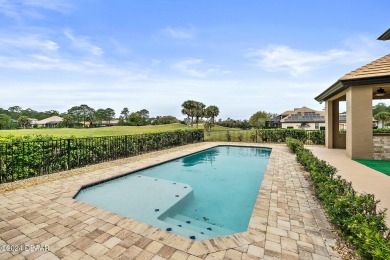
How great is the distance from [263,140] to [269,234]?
13.5 meters

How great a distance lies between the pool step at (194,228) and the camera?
130 inches

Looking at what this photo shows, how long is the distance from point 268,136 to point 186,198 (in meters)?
12.0

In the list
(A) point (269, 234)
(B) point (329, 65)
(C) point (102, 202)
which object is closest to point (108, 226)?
(C) point (102, 202)

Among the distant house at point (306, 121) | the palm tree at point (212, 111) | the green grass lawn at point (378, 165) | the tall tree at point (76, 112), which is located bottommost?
the green grass lawn at point (378, 165)

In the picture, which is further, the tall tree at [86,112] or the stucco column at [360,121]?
the tall tree at [86,112]

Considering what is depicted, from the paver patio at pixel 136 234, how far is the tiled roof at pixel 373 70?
18.9ft

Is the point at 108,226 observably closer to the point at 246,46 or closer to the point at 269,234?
the point at 269,234

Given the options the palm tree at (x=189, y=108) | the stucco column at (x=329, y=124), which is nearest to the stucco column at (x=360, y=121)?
the stucco column at (x=329, y=124)

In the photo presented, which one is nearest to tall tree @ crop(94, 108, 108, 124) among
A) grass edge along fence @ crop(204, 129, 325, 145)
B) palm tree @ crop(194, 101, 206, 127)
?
palm tree @ crop(194, 101, 206, 127)

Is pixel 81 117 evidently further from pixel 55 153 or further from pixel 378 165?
pixel 378 165

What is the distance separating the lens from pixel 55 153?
6242 mm

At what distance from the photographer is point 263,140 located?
1545 cm

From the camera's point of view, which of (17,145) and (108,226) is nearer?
(108,226)

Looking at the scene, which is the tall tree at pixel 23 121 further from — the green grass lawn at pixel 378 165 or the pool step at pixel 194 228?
the green grass lawn at pixel 378 165
